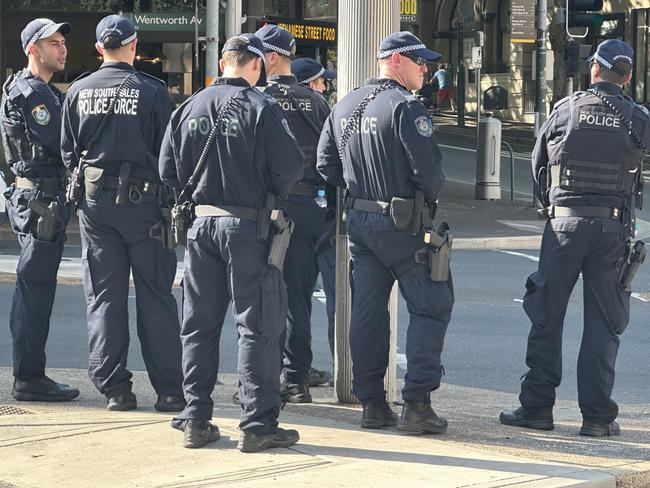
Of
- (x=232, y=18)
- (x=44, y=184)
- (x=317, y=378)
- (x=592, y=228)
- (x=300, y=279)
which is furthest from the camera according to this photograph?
(x=232, y=18)

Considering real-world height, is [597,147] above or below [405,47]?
below

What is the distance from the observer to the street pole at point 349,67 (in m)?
7.79

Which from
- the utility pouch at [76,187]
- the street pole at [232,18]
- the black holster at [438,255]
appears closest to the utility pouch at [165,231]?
the utility pouch at [76,187]

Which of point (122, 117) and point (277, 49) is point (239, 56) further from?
point (277, 49)

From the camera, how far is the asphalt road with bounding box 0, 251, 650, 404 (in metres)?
9.80

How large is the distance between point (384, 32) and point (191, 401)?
2459 millimetres

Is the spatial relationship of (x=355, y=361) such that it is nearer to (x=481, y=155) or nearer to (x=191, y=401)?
(x=191, y=401)

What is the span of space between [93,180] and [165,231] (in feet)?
1.62

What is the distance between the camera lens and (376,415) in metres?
7.27

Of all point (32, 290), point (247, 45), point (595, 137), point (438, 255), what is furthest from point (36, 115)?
point (595, 137)

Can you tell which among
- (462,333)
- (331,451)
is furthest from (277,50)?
(462,333)

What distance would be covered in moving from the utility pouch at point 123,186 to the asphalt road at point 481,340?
2.67 meters

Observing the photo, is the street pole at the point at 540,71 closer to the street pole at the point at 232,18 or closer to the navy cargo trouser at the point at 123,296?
the street pole at the point at 232,18

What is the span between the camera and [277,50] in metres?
8.22
